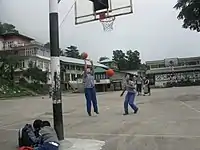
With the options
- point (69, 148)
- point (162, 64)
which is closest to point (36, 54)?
point (162, 64)

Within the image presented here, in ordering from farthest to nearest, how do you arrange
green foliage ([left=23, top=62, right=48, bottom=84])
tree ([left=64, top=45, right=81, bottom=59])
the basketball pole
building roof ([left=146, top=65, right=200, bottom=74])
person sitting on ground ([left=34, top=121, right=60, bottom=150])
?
1. tree ([left=64, top=45, right=81, bottom=59])
2. building roof ([left=146, top=65, right=200, bottom=74])
3. green foliage ([left=23, top=62, right=48, bottom=84])
4. the basketball pole
5. person sitting on ground ([left=34, top=121, right=60, bottom=150])

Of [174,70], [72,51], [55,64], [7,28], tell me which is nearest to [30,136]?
[55,64]

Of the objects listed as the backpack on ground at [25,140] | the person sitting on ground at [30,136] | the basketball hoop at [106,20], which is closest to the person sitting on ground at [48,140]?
the person sitting on ground at [30,136]

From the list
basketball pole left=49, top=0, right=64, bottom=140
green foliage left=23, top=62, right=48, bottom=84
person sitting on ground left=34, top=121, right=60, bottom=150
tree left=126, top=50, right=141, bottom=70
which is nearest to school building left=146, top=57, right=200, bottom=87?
tree left=126, top=50, right=141, bottom=70

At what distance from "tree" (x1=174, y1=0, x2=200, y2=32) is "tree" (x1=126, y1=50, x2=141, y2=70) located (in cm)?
8588

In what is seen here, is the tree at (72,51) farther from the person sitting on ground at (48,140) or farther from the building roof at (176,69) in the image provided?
the person sitting on ground at (48,140)

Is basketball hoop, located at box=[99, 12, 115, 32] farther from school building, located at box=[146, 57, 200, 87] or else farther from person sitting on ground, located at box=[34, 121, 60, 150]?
school building, located at box=[146, 57, 200, 87]

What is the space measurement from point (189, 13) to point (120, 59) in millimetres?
92908

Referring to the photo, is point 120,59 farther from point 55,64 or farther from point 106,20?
point 55,64

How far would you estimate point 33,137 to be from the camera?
6.66 metres

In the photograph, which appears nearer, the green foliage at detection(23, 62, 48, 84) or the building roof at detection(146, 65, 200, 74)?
the green foliage at detection(23, 62, 48, 84)

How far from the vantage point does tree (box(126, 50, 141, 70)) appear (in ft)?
379

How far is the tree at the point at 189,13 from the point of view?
26.1 m

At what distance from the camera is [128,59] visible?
11781cm
